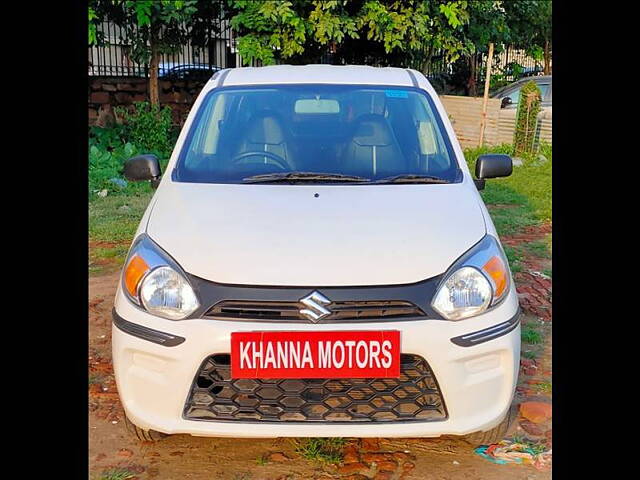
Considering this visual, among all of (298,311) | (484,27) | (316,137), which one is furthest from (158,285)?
(484,27)

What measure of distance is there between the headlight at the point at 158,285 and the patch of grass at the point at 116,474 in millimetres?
729

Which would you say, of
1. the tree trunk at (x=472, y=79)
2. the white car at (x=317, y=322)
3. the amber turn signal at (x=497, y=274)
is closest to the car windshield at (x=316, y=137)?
the white car at (x=317, y=322)

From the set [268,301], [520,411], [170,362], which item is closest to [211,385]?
[170,362]

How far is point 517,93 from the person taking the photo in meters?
12.6

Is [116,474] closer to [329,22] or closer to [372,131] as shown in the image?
[372,131]

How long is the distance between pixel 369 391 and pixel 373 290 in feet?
1.23

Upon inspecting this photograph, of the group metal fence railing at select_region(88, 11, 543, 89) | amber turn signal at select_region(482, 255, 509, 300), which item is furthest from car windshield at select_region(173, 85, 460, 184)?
metal fence railing at select_region(88, 11, 543, 89)

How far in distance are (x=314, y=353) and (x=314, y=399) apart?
21cm

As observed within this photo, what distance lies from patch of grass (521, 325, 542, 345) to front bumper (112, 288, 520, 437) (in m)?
1.73

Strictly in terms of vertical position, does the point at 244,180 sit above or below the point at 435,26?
below

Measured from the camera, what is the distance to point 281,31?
37.9 ft

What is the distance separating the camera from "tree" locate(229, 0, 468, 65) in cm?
1118

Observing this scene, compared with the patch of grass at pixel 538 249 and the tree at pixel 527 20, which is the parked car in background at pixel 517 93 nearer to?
the tree at pixel 527 20

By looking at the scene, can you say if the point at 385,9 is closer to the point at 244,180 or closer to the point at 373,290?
the point at 244,180
